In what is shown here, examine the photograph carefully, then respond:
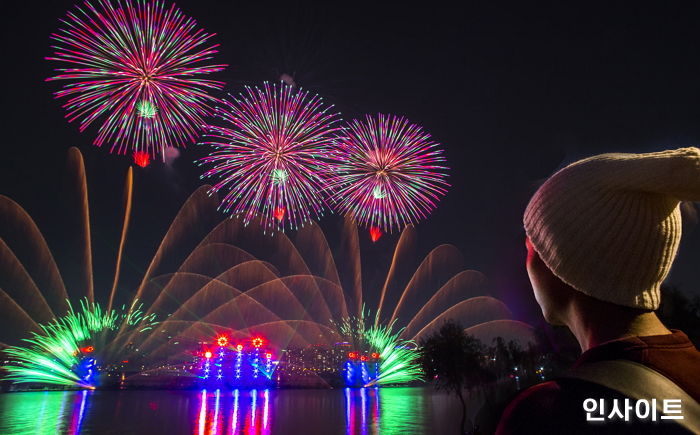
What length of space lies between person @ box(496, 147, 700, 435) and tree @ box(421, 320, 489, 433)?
49.7m

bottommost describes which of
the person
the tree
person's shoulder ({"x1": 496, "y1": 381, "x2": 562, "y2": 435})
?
person's shoulder ({"x1": 496, "y1": 381, "x2": 562, "y2": 435})

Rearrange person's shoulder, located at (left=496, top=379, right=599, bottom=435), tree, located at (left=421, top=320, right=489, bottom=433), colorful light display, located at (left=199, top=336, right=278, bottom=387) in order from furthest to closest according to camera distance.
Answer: colorful light display, located at (left=199, top=336, right=278, bottom=387), tree, located at (left=421, top=320, right=489, bottom=433), person's shoulder, located at (left=496, top=379, right=599, bottom=435)

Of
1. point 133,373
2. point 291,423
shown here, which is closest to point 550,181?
point 291,423

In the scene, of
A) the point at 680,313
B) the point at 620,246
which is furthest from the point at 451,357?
the point at 620,246

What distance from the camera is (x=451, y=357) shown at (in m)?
48.9

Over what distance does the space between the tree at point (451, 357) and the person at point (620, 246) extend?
4969 cm

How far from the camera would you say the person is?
1.50 m

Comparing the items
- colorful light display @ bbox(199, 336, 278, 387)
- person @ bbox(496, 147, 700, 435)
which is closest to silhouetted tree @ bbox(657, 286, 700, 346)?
person @ bbox(496, 147, 700, 435)

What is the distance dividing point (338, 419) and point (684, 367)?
56.7m

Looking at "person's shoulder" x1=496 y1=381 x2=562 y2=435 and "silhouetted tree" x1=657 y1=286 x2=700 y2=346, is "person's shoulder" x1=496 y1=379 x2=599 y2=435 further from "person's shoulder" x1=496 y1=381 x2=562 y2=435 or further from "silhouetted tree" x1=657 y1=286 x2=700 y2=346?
"silhouetted tree" x1=657 y1=286 x2=700 y2=346

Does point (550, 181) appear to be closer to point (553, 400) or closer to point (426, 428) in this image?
point (553, 400)

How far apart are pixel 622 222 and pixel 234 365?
6491 inches

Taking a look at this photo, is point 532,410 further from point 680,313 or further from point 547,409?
point 680,313

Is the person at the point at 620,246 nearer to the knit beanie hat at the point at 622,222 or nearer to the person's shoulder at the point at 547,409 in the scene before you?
the knit beanie hat at the point at 622,222
